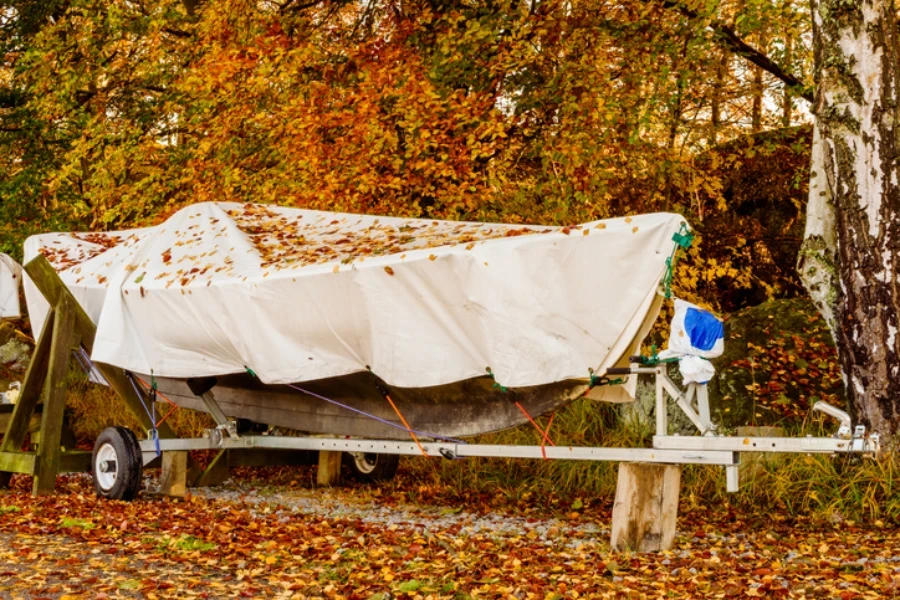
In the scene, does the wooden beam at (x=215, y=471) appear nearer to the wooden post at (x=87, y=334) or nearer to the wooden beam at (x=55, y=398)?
the wooden post at (x=87, y=334)

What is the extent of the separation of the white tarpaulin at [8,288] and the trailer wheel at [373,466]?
4100 millimetres

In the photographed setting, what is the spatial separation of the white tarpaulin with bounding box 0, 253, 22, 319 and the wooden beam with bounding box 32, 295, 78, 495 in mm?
1819

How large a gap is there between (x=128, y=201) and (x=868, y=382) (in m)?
10.8

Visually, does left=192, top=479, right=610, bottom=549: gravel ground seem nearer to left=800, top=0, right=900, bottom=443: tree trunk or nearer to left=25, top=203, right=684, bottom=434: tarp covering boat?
left=25, top=203, right=684, bottom=434: tarp covering boat

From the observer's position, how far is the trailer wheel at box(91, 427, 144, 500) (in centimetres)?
946

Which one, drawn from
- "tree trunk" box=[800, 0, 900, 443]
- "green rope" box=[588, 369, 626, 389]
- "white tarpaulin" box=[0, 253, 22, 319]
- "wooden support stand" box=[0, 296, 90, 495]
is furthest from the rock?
"tree trunk" box=[800, 0, 900, 443]

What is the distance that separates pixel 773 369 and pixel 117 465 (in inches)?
253

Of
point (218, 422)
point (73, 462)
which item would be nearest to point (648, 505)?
point (218, 422)

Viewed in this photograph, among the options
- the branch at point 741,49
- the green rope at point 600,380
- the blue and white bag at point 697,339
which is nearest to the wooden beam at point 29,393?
the green rope at point 600,380

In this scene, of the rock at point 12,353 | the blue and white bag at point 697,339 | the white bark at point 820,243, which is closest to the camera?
the blue and white bag at point 697,339

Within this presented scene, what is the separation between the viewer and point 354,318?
7.98 m

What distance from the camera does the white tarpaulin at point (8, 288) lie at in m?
11.6

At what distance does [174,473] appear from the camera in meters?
10.0

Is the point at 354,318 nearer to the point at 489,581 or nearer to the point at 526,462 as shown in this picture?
the point at 489,581
